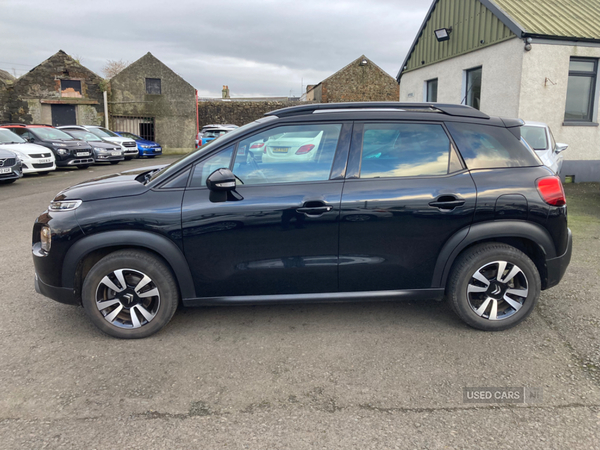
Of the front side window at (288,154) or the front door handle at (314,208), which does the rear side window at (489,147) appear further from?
the front door handle at (314,208)

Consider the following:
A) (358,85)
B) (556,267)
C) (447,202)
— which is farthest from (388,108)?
(358,85)

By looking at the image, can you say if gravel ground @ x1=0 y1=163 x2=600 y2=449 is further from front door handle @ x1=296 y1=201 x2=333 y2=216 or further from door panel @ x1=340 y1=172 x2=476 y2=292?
front door handle @ x1=296 y1=201 x2=333 y2=216

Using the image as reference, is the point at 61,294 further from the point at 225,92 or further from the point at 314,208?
the point at 225,92

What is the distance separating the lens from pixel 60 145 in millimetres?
16250

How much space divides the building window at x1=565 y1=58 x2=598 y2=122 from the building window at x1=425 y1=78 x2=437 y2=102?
5000 millimetres

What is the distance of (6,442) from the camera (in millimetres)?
2498

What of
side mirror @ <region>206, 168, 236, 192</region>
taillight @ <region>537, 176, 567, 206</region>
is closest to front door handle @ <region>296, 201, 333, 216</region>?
side mirror @ <region>206, 168, 236, 192</region>

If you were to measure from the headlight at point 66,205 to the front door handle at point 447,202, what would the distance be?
2.73 m

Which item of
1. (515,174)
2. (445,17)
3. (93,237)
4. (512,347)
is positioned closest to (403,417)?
(512,347)

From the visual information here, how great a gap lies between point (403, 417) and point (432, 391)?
1.18 feet

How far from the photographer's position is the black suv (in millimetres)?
3506

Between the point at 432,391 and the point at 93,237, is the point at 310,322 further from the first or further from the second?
the point at 93,237

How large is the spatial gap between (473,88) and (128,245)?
13579mm

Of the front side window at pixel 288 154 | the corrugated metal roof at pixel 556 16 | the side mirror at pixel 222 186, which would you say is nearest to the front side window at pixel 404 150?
the front side window at pixel 288 154
